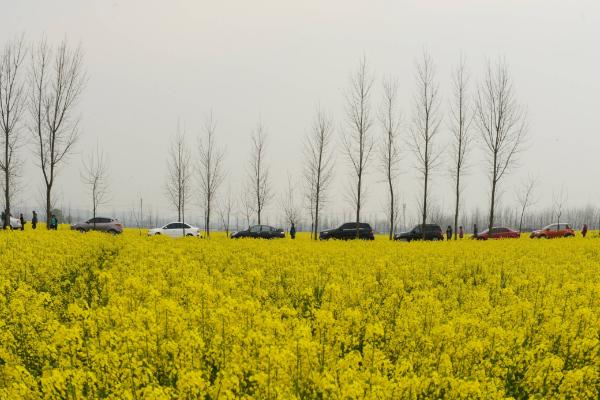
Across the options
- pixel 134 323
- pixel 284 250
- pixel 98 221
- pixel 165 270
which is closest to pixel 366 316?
pixel 134 323

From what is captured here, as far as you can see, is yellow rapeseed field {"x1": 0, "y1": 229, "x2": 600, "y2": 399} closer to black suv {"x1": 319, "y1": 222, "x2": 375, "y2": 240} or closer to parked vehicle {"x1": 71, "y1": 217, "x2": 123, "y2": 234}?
black suv {"x1": 319, "y1": 222, "x2": 375, "y2": 240}

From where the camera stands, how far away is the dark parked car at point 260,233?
120 ft

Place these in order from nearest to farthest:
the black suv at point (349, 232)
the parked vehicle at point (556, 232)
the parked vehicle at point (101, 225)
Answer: the black suv at point (349, 232)
the parked vehicle at point (101, 225)
the parked vehicle at point (556, 232)

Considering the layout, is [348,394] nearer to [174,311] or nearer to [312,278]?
[174,311]

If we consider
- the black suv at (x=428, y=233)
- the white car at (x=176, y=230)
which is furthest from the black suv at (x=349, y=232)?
the white car at (x=176, y=230)

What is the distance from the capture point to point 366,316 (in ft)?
21.1

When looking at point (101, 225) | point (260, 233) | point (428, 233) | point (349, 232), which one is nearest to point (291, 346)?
point (260, 233)

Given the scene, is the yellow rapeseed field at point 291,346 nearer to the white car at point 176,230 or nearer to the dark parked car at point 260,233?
the dark parked car at point 260,233

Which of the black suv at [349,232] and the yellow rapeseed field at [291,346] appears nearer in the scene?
the yellow rapeseed field at [291,346]

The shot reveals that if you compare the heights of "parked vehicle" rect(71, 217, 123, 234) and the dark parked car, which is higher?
"parked vehicle" rect(71, 217, 123, 234)

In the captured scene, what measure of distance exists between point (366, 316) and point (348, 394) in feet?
11.0

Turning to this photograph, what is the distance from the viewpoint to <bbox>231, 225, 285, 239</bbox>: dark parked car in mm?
36562

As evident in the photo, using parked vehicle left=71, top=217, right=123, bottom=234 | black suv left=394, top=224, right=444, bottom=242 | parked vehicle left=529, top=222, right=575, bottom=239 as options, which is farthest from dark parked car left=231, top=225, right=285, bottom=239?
parked vehicle left=529, top=222, right=575, bottom=239

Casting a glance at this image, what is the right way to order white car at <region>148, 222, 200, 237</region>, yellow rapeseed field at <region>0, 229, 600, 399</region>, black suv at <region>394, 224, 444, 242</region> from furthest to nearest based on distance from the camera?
white car at <region>148, 222, 200, 237</region> < black suv at <region>394, 224, 444, 242</region> < yellow rapeseed field at <region>0, 229, 600, 399</region>
